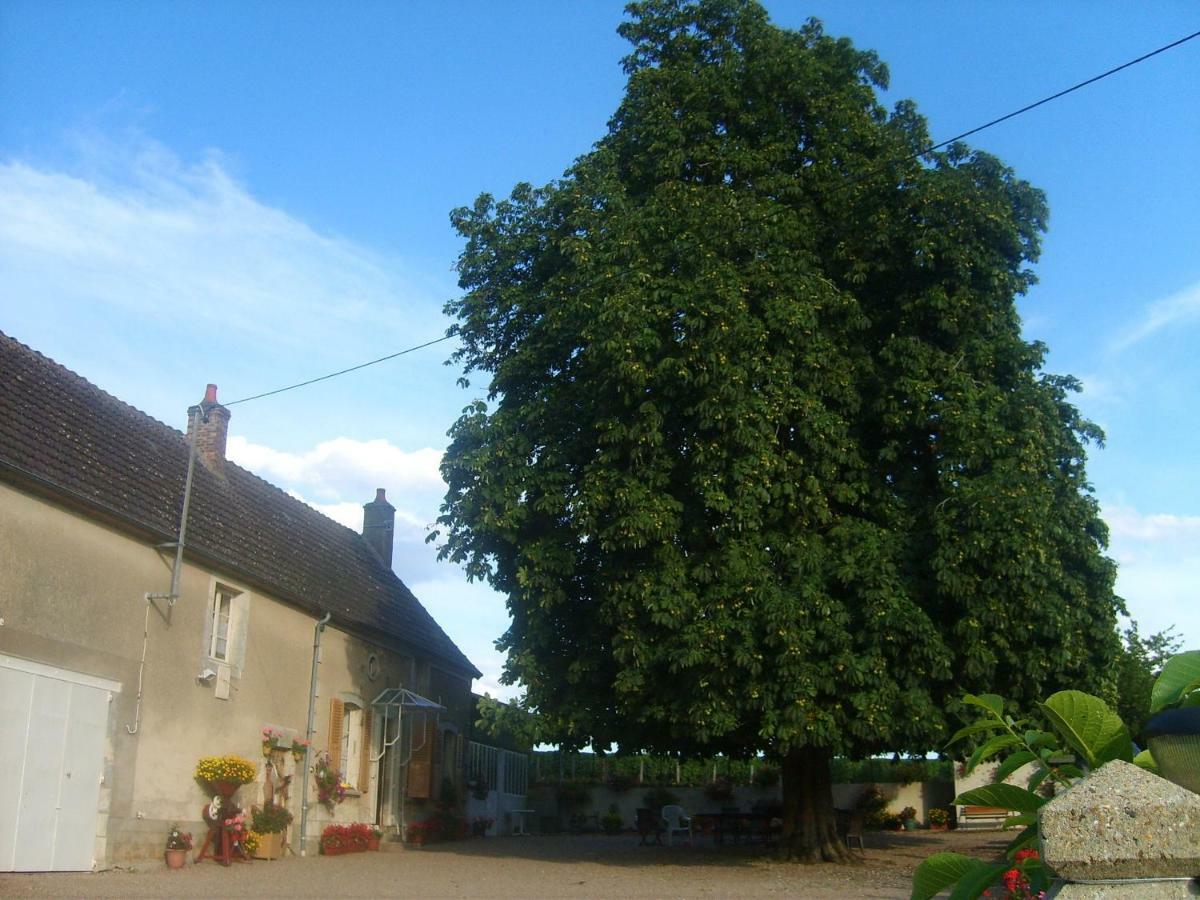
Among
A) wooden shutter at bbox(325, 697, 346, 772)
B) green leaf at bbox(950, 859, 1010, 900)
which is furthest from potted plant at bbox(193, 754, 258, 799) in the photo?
green leaf at bbox(950, 859, 1010, 900)

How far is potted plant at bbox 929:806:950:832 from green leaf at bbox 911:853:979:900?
29179 millimetres

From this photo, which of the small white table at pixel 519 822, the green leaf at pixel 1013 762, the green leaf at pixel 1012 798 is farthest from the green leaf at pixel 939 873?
the small white table at pixel 519 822

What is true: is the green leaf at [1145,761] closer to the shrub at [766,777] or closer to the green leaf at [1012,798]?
the green leaf at [1012,798]

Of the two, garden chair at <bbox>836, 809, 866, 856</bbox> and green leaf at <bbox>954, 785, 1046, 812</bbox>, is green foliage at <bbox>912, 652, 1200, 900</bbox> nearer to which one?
green leaf at <bbox>954, 785, 1046, 812</bbox>

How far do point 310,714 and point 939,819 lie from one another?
61.1 feet

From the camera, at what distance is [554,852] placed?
20.0 metres

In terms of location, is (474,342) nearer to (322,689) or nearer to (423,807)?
(322,689)

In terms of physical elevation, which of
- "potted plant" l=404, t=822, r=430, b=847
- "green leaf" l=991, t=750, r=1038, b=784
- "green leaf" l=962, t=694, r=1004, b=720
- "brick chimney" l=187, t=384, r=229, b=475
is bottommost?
"potted plant" l=404, t=822, r=430, b=847

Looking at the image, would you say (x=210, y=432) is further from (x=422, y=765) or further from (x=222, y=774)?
(x=422, y=765)

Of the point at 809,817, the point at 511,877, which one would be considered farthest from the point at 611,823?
the point at 511,877

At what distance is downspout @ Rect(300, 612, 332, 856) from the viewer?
18.0 metres

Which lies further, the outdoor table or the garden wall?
the garden wall

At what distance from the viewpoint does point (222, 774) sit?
15.5 metres

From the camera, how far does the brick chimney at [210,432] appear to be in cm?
1939
